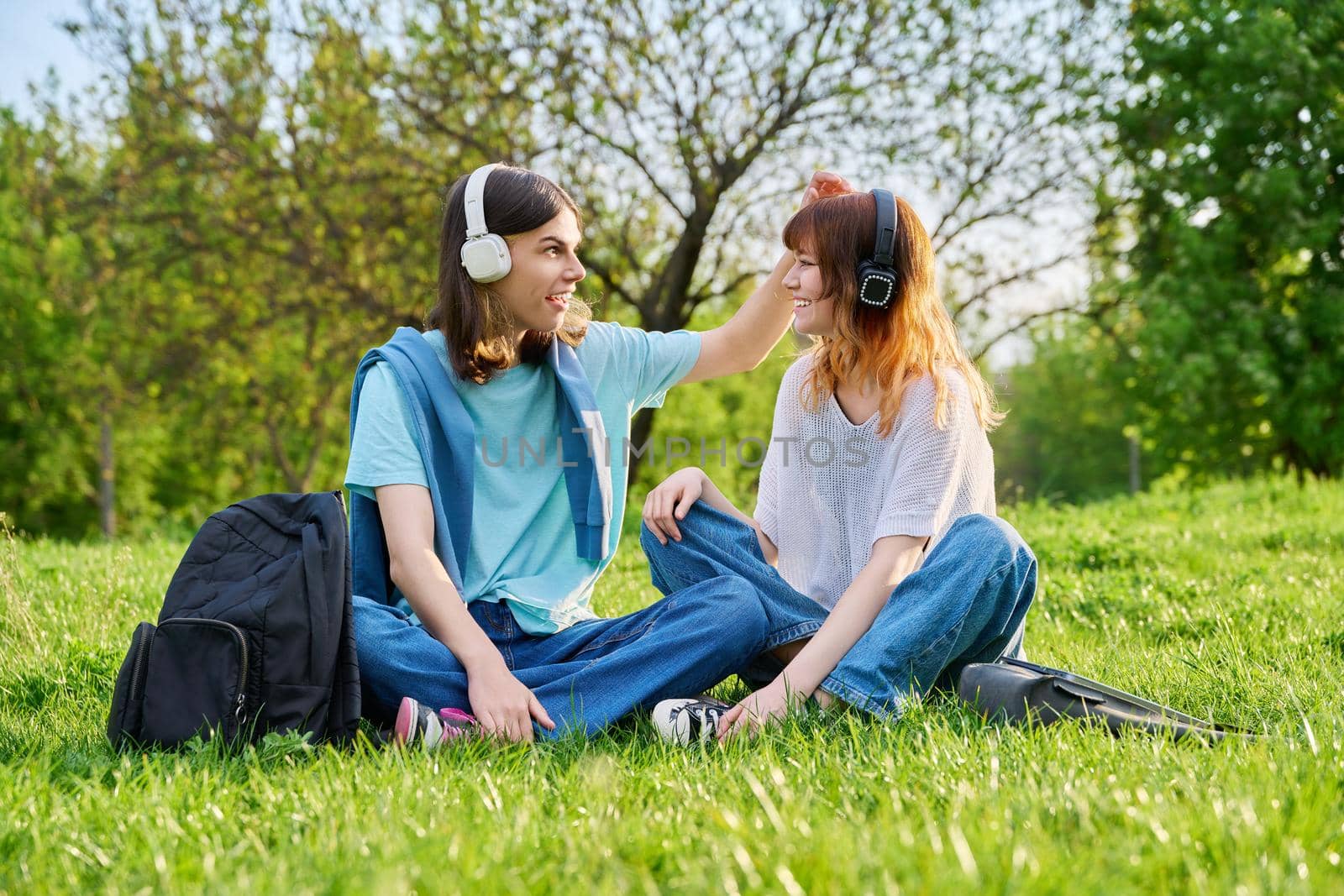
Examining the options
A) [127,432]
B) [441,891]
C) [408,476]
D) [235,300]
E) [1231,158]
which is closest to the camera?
[441,891]

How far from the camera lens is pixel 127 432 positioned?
76.2 feet

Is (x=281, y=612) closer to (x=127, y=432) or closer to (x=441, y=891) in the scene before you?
(x=441, y=891)

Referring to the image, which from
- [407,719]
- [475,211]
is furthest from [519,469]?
[407,719]

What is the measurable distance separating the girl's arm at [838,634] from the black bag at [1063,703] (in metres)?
0.31

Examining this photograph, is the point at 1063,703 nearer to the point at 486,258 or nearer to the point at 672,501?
the point at 672,501

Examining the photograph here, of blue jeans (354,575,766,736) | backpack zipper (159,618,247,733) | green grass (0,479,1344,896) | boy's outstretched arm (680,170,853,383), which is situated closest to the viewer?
green grass (0,479,1344,896)

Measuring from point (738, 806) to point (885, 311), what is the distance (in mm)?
1706

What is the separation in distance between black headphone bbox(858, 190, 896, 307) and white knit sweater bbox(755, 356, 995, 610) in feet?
0.90

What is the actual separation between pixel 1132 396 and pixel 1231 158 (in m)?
4.68

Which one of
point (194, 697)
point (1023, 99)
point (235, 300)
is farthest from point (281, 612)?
point (235, 300)

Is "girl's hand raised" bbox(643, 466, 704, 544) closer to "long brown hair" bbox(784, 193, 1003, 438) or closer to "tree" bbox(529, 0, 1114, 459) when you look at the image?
"long brown hair" bbox(784, 193, 1003, 438)

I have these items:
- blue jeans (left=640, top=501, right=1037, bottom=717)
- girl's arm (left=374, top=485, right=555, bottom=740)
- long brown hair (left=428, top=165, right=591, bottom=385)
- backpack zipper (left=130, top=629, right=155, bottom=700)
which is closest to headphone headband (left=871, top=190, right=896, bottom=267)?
blue jeans (left=640, top=501, right=1037, bottom=717)

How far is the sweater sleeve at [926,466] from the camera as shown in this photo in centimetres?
295

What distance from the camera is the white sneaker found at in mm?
2693
